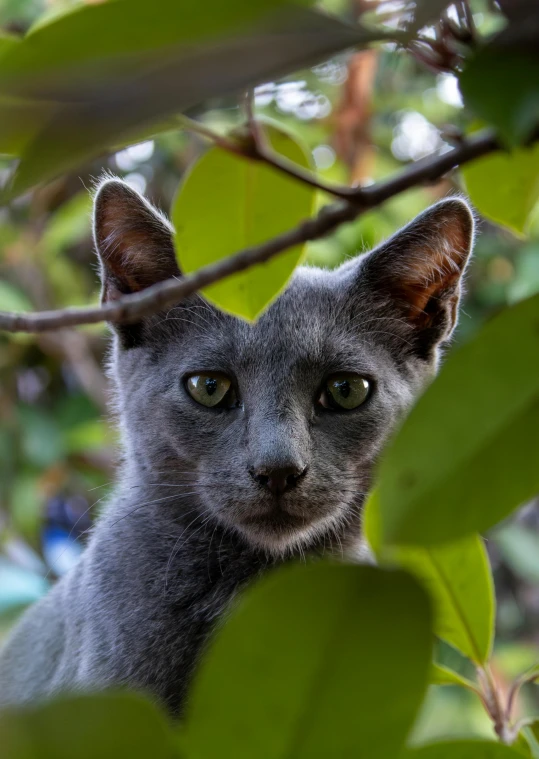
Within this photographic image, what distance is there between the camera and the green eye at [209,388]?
4.80ft

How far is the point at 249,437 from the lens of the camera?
1.31 m

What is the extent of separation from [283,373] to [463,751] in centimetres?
86

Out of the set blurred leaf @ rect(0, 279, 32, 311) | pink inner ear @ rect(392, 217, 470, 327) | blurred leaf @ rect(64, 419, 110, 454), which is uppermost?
pink inner ear @ rect(392, 217, 470, 327)

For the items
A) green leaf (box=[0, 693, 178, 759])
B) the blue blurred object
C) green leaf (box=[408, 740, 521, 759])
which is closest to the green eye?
green leaf (box=[408, 740, 521, 759])

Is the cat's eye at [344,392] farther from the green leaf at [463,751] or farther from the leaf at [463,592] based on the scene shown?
the green leaf at [463,751]

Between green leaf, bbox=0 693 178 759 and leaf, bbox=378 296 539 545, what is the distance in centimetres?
17

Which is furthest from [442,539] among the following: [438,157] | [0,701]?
[0,701]

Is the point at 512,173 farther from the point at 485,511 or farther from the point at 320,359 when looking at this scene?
the point at 320,359

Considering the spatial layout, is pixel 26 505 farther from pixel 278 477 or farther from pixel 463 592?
pixel 463 592

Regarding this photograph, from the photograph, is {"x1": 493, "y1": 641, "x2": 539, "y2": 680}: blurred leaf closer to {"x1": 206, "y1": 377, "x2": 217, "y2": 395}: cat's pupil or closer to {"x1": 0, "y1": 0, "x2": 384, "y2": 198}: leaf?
{"x1": 206, "y1": 377, "x2": 217, "y2": 395}: cat's pupil

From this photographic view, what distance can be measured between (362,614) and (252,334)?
1.04 m

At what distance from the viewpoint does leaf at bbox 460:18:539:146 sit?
19.1 inches

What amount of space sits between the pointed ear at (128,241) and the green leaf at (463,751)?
1.11m

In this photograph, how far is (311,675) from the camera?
458mm
